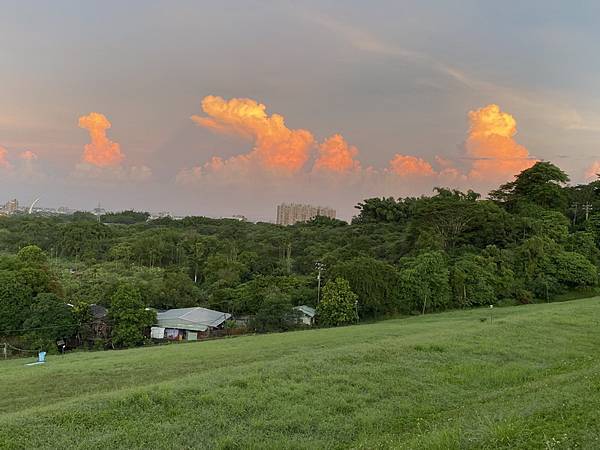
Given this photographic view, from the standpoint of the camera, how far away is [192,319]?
133 ft

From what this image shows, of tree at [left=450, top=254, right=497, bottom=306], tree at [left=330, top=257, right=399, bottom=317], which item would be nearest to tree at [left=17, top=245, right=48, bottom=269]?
tree at [left=330, top=257, right=399, bottom=317]

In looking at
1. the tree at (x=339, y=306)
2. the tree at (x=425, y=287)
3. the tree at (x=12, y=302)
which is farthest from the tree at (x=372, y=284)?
the tree at (x=12, y=302)

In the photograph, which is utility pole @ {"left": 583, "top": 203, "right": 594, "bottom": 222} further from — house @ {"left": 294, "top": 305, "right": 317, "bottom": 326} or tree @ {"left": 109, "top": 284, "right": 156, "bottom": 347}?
tree @ {"left": 109, "top": 284, "right": 156, "bottom": 347}

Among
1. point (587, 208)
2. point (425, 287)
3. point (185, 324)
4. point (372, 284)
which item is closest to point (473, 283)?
point (425, 287)

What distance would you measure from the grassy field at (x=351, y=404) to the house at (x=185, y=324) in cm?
2385

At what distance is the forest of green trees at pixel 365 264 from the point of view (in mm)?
37781

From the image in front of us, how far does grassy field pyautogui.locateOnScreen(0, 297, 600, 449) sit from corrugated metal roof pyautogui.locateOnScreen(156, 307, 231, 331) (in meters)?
24.7

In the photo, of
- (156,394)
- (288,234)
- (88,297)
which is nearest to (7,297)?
(88,297)

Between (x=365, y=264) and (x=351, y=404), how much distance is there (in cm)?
2997

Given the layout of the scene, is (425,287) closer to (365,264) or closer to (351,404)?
(365,264)

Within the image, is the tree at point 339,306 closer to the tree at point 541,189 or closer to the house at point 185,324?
the house at point 185,324

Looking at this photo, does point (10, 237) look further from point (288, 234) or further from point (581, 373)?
point (581, 373)

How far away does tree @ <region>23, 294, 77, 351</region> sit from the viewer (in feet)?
111

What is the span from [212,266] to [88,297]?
14793mm
